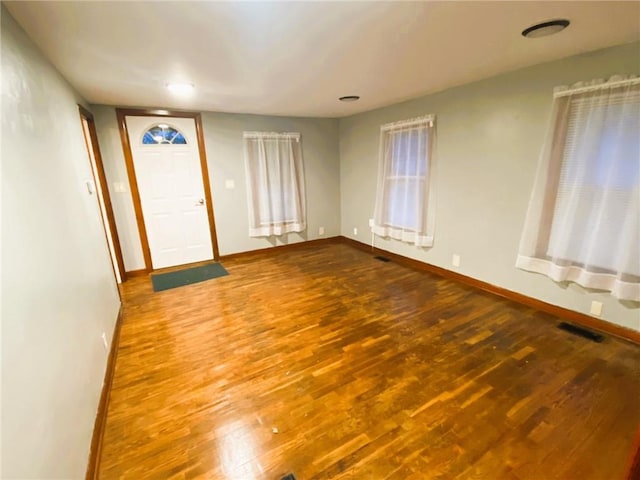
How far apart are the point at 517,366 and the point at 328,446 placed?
4.85ft

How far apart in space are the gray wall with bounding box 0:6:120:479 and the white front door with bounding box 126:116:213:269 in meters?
1.71

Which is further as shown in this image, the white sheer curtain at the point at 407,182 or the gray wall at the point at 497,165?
the white sheer curtain at the point at 407,182

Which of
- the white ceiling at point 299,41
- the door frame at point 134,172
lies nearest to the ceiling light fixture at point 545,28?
the white ceiling at point 299,41

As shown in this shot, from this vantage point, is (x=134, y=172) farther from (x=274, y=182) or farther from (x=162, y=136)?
(x=274, y=182)

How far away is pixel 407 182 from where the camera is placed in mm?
3936

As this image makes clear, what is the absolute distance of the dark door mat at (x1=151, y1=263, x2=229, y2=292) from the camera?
12.1ft

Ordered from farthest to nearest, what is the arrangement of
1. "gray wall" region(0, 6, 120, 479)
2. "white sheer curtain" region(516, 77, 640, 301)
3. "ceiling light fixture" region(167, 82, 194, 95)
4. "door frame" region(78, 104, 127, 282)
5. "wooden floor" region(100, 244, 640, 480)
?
1. "door frame" region(78, 104, 127, 282)
2. "ceiling light fixture" region(167, 82, 194, 95)
3. "white sheer curtain" region(516, 77, 640, 301)
4. "wooden floor" region(100, 244, 640, 480)
5. "gray wall" region(0, 6, 120, 479)

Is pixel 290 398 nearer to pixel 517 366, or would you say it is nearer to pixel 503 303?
pixel 517 366

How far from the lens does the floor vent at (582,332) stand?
93.2 inches

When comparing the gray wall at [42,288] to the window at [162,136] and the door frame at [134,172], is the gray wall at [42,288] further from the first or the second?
the window at [162,136]

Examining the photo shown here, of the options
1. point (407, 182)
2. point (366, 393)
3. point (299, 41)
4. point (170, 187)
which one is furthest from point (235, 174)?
point (366, 393)

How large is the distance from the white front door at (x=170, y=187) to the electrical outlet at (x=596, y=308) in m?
4.49

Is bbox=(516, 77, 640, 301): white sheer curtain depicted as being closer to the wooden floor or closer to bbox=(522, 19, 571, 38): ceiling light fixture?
the wooden floor

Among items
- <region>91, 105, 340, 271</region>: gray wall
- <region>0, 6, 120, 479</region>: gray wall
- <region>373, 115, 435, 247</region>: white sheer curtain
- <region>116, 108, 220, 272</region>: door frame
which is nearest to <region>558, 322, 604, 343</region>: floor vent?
<region>373, 115, 435, 247</region>: white sheer curtain
